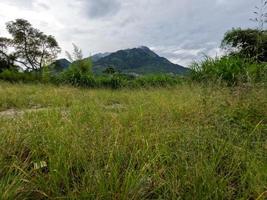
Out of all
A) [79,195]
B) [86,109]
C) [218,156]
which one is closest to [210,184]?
[218,156]

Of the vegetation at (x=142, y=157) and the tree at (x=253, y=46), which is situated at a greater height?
the tree at (x=253, y=46)

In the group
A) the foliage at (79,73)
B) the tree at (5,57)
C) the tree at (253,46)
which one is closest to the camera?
the tree at (253,46)

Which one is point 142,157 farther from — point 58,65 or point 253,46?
point 58,65

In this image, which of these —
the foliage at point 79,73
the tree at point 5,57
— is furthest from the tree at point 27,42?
the foliage at point 79,73

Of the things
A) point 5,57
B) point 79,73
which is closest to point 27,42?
point 5,57

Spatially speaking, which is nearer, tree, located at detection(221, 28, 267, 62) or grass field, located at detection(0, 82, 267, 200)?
grass field, located at detection(0, 82, 267, 200)

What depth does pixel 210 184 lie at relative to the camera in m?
1.39

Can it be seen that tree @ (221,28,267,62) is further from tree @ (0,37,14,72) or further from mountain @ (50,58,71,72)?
tree @ (0,37,14,72)

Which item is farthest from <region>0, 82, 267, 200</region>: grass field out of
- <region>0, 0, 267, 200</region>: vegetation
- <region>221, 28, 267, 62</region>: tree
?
<region>221, 28, 267, 62</region>: tree

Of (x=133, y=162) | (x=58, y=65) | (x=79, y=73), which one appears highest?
(x=58, y=65)

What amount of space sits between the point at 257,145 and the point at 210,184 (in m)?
0.63

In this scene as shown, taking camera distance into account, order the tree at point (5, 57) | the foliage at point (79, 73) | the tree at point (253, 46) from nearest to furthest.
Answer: the tree at point (253, 46) → the foliage at point (79, 73) → the tree at point (5, 57)

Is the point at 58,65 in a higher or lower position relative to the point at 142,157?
higher

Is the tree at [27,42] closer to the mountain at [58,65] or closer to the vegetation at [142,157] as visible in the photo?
the mountain at [58,65]
